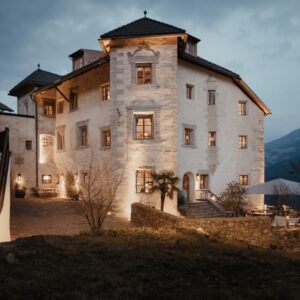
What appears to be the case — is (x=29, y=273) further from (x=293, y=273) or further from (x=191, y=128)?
(x=191, y=128)

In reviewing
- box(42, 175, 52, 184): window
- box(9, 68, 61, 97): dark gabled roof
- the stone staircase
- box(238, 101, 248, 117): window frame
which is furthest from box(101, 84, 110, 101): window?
box(238, 101, 248, 117): window frame

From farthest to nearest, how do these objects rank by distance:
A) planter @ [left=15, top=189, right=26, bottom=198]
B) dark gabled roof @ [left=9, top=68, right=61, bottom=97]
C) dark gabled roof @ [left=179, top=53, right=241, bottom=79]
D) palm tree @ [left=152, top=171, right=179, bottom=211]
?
dark gabled roof @ [left=9, top=68, right=61, bottom=97] → planter @ [left=15, top=189, right=26, bottom=198] → dark gabled roof @ [left=179, top=53, right=241, bottom=79] → palm tree @ [left=152, top=171, right=179, bottom=211]

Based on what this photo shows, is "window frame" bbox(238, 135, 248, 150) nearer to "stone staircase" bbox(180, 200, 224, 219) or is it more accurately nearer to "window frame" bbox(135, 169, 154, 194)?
"stone staircase" bbox(180, 200, 224, 219)

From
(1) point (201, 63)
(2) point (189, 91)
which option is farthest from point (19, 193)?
(1) point (201, 63)

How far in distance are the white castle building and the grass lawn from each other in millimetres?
9305

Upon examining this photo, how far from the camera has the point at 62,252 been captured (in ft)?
24.8

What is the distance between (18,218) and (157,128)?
8.29 metres

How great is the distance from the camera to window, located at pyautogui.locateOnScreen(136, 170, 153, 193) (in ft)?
61.0

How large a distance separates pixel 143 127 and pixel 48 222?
7421 mm

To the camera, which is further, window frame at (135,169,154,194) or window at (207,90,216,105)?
window at (207,90,216,105)

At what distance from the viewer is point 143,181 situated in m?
18.7

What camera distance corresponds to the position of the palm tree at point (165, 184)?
58.2 feet

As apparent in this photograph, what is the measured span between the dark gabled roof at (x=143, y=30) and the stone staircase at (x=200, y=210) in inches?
371

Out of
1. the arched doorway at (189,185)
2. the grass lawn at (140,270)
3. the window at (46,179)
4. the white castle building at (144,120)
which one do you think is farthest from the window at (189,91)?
the window at (46,179)
